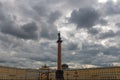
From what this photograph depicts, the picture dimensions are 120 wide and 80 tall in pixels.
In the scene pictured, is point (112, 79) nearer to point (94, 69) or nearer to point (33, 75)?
point (94, 69)

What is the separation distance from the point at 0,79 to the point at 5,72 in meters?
4.93

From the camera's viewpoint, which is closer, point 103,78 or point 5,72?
point 103,78

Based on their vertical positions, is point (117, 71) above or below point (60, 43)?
below

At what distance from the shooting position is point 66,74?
14588cm

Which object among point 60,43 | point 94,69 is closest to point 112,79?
point 94,69

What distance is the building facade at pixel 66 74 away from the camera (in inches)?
4747

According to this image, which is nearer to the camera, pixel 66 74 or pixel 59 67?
pixel 59 67

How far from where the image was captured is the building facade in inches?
4747

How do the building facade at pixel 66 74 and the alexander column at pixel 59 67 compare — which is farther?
the building facade at pixel 66 74

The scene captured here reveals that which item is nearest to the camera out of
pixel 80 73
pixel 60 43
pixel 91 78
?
pixel 60 43

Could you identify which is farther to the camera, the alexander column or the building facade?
the building facade

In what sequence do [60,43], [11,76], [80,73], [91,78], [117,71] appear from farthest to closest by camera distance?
[11,76] < [80,73] < [91,78] < [117,71] < [60,43]

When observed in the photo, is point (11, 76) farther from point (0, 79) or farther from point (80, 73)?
point (80, 73)

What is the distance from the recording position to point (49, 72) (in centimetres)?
14512
